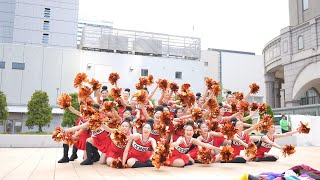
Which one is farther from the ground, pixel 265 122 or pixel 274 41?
pixel 274 41

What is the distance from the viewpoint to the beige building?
83.9 ft

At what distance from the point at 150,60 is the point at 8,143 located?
Result: 18983 millimetres

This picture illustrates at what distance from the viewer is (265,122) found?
7406 millimetres

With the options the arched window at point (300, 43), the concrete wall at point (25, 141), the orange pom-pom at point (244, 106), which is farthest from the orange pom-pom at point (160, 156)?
the arched window at point (300, 43)

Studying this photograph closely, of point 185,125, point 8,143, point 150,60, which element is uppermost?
point 150,60

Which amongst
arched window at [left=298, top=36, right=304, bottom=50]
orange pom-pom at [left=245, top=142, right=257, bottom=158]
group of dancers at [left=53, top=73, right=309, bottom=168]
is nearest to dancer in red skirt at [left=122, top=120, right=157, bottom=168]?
group of dancers at [left=53, top=73, right=309, bottom=168]

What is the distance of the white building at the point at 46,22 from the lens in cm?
3544

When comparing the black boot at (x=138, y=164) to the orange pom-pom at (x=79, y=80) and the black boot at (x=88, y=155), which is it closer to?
the black boot at (x=88, y=155)

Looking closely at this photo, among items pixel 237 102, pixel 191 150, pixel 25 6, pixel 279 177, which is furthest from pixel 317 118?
pixel 25 6

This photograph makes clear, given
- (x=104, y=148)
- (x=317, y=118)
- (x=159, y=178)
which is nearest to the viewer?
(x=159, y=178)

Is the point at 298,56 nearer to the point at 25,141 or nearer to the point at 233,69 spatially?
the point at 25,141

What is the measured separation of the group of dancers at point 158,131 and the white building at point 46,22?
30.8 metres

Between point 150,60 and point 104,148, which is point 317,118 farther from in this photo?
point 150,60

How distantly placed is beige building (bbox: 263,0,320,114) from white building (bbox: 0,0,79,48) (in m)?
22.0
